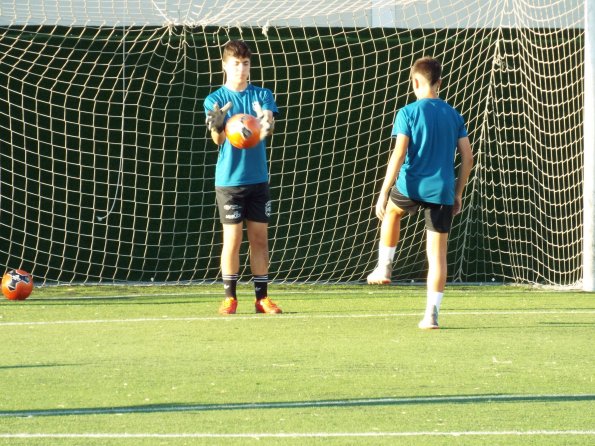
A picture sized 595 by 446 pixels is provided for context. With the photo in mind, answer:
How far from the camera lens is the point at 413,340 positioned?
23.5 ft

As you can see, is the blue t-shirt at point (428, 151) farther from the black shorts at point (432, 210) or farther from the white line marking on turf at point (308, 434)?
the white line marking on turf at point (308, 434)

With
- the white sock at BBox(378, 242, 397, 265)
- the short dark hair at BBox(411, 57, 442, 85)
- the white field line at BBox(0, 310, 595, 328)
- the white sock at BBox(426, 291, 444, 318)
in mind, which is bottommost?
the white field line at BBox(0, 310, 595, 328)

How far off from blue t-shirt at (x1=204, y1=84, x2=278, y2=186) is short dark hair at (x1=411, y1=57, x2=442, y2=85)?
1143 mm

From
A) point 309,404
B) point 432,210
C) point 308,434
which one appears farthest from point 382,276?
point 308,434

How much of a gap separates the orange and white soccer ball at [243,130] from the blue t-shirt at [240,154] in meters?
0.24

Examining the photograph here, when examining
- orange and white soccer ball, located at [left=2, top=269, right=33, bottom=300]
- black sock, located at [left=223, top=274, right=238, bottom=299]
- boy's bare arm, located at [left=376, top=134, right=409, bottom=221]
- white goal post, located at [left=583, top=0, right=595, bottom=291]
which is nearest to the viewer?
boy's bare arm, located at [left=376, top=134, right=409, bottom=221]

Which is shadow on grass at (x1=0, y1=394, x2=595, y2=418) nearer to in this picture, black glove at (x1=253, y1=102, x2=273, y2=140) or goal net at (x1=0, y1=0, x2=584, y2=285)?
black glove at (x1=253, y1=102, x2=273, y2=140)

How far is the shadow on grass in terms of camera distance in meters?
4.96

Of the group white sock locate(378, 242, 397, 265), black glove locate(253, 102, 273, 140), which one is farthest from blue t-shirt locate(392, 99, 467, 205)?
black glove locate(253, 102, 273, 140)

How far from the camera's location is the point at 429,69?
7590 millimetres

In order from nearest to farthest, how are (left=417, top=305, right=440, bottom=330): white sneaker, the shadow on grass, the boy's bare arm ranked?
the shadow on grass < the boy's bare arm < (left=417, top=305, right=440, bottom=330): white sneaker

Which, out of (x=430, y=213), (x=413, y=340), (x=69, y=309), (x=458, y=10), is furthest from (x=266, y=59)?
(x=413, y=340)

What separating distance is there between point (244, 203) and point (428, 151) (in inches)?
56.9

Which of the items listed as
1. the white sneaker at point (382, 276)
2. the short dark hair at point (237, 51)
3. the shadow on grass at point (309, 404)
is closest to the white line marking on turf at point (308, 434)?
the shadow on grass at point (309, 404)
